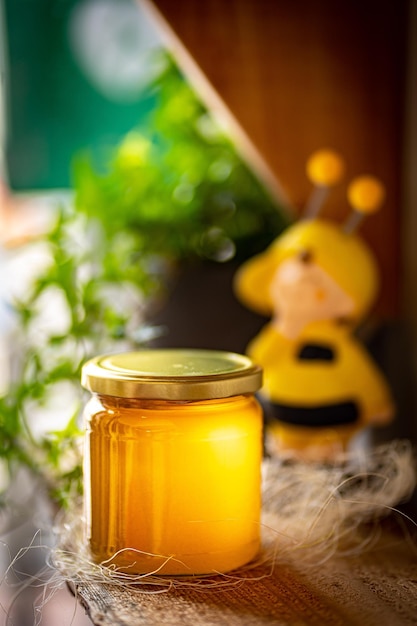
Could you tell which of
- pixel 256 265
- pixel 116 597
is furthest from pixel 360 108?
pixel 116 597

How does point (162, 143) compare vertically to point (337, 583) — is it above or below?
above

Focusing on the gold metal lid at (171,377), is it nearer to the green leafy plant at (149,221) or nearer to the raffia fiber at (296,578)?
the raffia fiber at (296,578)

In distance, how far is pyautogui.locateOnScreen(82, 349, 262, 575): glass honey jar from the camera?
1.95 ft

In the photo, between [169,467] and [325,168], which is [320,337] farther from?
[169,467]

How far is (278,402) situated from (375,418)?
11 centimetres

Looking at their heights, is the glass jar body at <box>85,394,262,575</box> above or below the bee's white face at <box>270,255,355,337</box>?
below

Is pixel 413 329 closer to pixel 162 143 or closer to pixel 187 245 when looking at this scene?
pixel 187 245

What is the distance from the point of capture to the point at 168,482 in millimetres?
596

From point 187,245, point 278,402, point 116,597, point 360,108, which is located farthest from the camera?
point 187,245

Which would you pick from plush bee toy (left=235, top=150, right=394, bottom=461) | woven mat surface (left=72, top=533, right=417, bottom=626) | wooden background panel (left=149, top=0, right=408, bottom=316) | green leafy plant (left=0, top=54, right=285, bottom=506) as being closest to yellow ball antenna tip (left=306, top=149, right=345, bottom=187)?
plush bee toy (left=235, top=150, right=394, bottom=461)

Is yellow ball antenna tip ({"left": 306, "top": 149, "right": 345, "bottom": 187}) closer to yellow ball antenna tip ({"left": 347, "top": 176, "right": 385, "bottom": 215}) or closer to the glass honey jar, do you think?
yellow ball antenna tip ({"left": 347, "top": 176, "right": 385, "bottom": 215})

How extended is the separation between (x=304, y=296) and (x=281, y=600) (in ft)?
1.20

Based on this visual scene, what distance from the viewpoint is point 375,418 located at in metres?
0.91

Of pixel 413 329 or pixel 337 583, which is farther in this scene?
pixel 413 329
